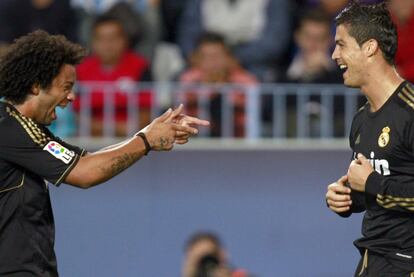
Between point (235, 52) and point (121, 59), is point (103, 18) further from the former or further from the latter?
point (235, 52)

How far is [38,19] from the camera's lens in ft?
35.8

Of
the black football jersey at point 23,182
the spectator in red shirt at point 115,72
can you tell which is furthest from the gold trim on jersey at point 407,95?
the spectator in red shirt at point 115,72

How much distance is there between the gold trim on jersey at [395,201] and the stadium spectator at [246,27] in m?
4.70

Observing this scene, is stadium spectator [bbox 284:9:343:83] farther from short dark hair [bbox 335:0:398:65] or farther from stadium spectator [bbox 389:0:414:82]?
short dark hair [bbox 335:0:398:65]

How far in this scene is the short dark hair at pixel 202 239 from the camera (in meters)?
10.3

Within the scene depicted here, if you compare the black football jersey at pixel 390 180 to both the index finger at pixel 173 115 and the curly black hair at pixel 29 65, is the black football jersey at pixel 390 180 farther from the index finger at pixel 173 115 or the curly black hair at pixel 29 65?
the curly black hair at pixel 29 65

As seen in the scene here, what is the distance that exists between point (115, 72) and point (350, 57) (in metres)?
4.37

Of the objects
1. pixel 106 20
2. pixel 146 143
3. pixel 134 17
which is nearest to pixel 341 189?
pixel 146 143

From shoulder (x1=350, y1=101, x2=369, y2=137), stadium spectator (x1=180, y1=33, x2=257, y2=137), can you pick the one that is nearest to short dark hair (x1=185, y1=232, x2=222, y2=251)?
stadium spectator (x1=180, y1=33, x2=257, y2=137)

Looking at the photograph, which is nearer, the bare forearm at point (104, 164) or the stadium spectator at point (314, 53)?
the bare forearm at point (104, 164)

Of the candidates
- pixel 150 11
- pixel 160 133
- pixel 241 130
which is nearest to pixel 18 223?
pixel 160 133

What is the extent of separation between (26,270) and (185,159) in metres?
4.51

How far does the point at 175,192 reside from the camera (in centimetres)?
1072

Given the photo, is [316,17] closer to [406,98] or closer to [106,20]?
[106,20]
